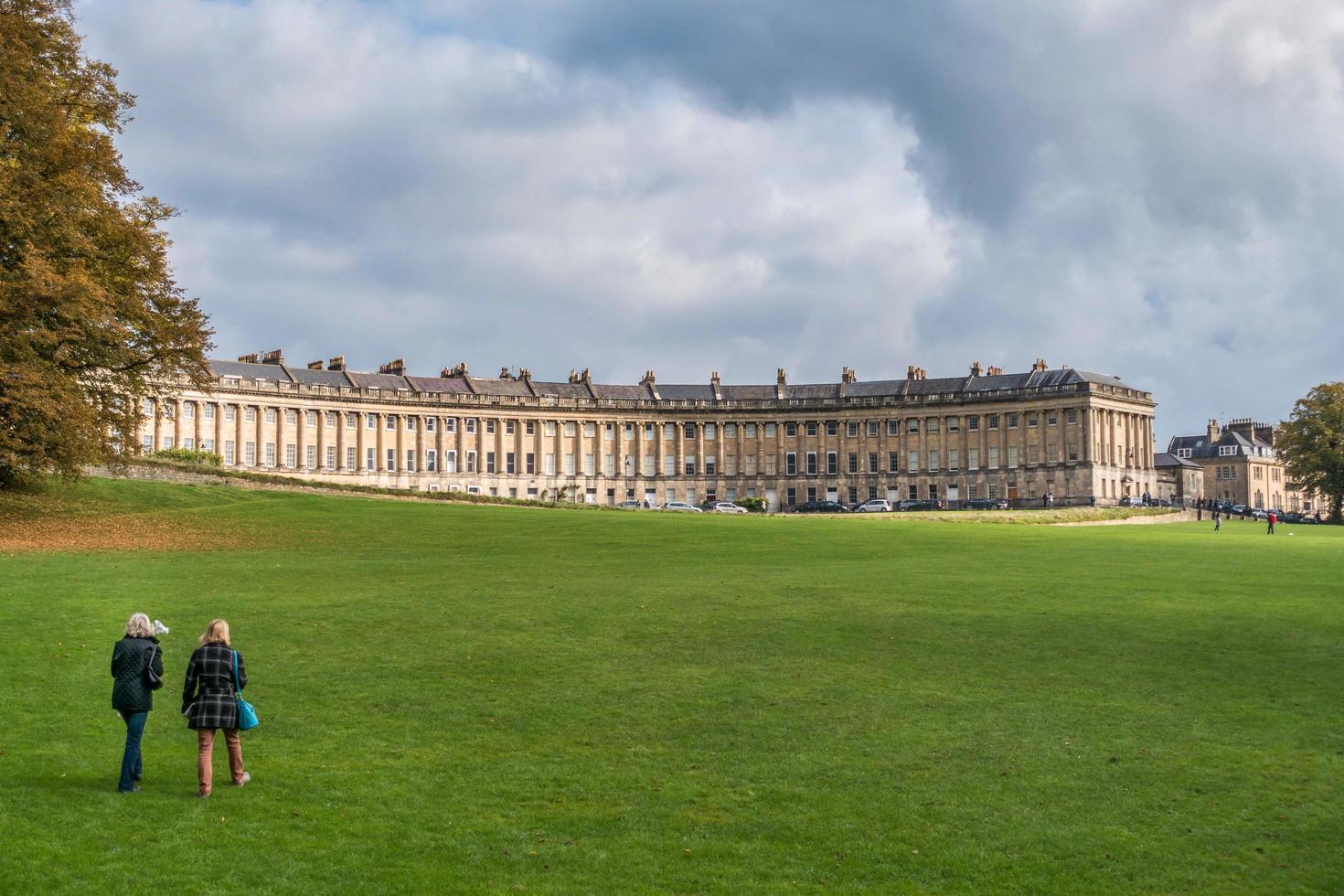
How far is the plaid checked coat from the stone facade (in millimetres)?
100727

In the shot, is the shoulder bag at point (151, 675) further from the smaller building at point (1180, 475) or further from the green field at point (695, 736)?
the smaller building at point (1180, 475)

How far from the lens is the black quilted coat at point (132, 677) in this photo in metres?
13.6

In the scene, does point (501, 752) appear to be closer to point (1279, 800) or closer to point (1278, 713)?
point (1279, 800)

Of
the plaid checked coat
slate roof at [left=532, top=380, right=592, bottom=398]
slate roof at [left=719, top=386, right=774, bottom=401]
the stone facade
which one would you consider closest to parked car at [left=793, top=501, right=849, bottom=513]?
the stone facade

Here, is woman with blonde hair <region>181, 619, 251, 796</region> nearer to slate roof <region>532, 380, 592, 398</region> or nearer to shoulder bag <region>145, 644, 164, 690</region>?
Answer: shoulder bag <region>145, 644, 164, 690</region>

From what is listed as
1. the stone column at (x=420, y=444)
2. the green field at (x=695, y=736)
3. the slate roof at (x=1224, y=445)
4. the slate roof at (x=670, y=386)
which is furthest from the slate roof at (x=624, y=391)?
the green field at (x=695, y=736)

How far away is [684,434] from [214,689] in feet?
381

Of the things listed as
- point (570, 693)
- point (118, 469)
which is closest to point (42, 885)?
point (570, 693)

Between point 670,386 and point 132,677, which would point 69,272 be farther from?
point 670,386

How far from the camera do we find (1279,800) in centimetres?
1392

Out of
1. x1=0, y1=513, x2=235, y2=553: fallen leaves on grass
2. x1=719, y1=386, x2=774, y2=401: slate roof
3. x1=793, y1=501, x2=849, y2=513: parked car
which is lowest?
x1=0, y1=513, x2=235, y2=553: fallen leaves on grass

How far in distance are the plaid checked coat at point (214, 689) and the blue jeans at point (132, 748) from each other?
1.76 feet

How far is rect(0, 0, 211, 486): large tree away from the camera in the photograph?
1465 inches

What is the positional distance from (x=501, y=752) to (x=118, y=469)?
4743 cm
